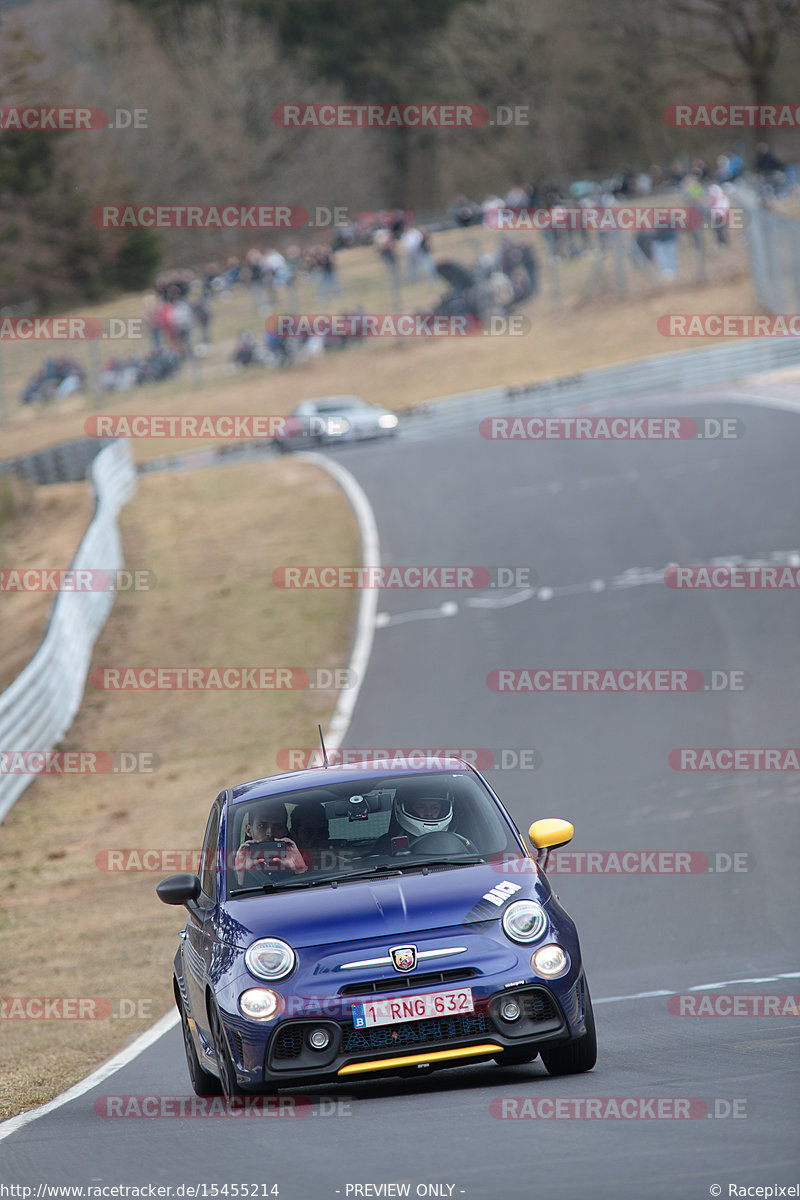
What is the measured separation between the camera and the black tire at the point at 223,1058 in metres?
6.57

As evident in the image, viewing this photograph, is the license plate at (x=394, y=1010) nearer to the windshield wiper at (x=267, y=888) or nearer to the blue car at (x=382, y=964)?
the blue car at (x=382, y=964)

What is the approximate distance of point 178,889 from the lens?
289 inches

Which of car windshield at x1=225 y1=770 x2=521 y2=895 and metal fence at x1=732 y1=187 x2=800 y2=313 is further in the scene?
metal fence at x1=732 y1=187 x2=800 y2=313

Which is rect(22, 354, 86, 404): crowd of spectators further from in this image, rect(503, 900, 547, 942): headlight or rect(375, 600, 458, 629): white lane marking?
rect(503, 900, 547, 942): headlight

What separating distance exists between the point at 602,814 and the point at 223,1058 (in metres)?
7.21

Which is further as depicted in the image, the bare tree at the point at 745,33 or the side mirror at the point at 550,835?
the bare tree at the point at 745,33

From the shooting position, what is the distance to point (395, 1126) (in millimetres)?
5934

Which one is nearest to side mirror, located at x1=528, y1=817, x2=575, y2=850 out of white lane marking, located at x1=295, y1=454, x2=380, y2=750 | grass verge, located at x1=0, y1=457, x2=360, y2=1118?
grass verge, located at x1=0, y1=457, x2=360, y2=1118

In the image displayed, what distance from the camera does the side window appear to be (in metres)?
7.42

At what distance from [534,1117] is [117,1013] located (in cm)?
548

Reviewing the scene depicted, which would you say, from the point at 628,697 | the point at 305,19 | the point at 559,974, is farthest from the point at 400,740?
the point at 305,19

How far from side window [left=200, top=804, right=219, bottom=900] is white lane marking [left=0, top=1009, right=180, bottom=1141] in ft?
4.12

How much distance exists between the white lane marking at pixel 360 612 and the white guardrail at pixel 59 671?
3.22 meters

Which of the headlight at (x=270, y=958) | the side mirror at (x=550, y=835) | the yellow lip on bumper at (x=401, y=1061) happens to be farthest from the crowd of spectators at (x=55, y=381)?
the yellow lip on bumper at (x=401, y=1061)
